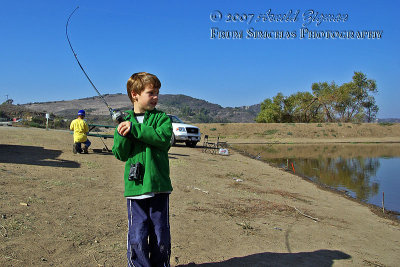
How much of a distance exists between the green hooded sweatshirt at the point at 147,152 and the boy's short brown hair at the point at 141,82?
0.82 feet

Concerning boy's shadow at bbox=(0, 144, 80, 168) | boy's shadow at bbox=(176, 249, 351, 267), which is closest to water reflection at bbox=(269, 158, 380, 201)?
boy's shadow at bbox=(176, 249, 351, 267)

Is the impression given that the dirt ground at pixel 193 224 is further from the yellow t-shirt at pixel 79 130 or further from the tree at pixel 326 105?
the tree at pixel 326 105

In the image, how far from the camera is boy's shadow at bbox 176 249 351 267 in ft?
12.4

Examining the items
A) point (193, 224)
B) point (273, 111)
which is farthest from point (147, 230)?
point (273, 111)

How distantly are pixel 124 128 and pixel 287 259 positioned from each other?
2.47 meters

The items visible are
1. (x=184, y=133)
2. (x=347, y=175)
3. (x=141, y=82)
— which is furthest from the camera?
(x=184, y=133)

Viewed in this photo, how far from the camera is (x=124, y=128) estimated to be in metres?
2.88

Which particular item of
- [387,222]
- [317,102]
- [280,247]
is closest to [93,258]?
[280,247]

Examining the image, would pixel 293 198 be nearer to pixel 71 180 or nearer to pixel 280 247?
pixel 280 247

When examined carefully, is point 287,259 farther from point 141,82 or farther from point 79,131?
point 79,131

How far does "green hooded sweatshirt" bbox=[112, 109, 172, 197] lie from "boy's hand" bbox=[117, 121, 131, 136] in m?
0.03

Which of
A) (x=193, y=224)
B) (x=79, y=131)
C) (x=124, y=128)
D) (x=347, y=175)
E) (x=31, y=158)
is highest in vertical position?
(x=79, y=131)

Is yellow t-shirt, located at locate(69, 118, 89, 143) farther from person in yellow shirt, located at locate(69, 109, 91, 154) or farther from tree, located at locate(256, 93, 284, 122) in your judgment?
tree, located at locate(256, 93, 284, 122)

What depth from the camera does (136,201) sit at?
9.78 feet
